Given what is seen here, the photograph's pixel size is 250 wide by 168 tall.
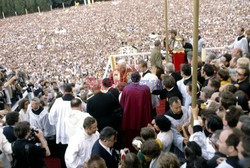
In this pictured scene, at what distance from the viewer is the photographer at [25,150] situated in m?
4.17

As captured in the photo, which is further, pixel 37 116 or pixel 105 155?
pixel 37 116

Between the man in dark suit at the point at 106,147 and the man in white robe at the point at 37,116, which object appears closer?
the man in dark suit at the point at 106,147

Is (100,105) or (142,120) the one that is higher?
(100,105)

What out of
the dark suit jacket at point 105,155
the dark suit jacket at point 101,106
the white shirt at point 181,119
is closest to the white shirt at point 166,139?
the white shirt at point 181,119

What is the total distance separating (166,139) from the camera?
420 centimetres

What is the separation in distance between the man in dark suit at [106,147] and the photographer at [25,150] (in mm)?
738

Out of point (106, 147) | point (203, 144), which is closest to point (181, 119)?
point (203, 144)

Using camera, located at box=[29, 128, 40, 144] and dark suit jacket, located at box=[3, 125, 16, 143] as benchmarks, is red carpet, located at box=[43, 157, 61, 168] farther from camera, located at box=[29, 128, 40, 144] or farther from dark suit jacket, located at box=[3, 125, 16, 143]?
camera, located at box=[29, 128, 40, 144]

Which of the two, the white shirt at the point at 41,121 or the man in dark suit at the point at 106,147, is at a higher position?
the man in dark suit at the point at 106,147

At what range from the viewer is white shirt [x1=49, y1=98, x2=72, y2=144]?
5.41m

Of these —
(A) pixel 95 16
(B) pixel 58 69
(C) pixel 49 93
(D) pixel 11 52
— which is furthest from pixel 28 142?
(A) pixel 95 16

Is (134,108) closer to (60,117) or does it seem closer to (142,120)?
(142,120)

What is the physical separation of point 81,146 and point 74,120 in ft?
2.26

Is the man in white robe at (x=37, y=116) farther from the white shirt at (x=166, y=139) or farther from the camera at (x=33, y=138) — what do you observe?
the white shirt at (x=166, y=139)
